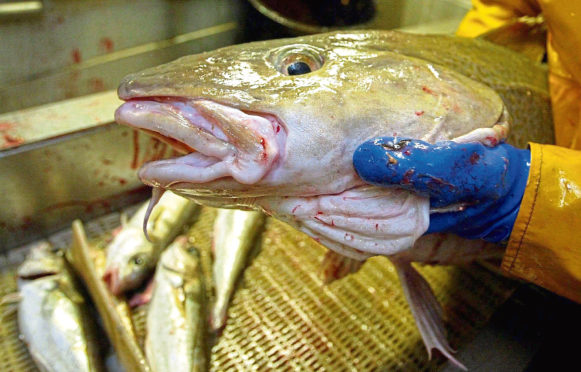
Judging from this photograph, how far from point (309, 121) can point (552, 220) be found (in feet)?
2.50

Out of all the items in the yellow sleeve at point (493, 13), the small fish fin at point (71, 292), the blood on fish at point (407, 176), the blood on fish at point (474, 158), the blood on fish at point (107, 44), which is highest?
the yellow sleeve at point (493, 13)

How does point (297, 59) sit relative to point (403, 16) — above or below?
above

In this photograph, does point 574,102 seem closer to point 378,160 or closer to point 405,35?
point 405,35

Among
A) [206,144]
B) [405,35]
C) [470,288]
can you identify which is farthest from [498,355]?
[206,144]

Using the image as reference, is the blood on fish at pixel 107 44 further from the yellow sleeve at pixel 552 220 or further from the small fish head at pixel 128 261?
the yellow sleeve at pixel 552 220

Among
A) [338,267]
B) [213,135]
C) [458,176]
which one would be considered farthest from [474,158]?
[338,267]

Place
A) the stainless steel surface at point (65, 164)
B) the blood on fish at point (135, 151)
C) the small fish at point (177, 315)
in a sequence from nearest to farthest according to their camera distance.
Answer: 1. the small fish at point (177, 315)
2. the stainless steel surface at point (65, 164)
3. the blood on fish at point (135, 151)

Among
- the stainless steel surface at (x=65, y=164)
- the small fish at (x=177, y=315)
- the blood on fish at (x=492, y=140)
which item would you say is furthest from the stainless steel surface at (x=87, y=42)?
the blood on fish at (x=492, y=140)

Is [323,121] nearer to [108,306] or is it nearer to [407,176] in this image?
[407,176]

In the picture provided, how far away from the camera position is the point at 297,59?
1251mm

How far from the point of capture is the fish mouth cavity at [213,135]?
3.36ft

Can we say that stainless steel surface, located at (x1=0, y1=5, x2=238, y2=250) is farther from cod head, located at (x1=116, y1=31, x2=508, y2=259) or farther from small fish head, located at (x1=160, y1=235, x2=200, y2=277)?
cod head, located at (x1=116, y1=31, x2=508, y2=259)

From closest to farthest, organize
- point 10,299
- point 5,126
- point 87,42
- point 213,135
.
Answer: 1. point 213,135
2. point 10,299
3. point 5,126
4. point 87,42

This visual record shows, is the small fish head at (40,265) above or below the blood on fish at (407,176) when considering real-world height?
below
